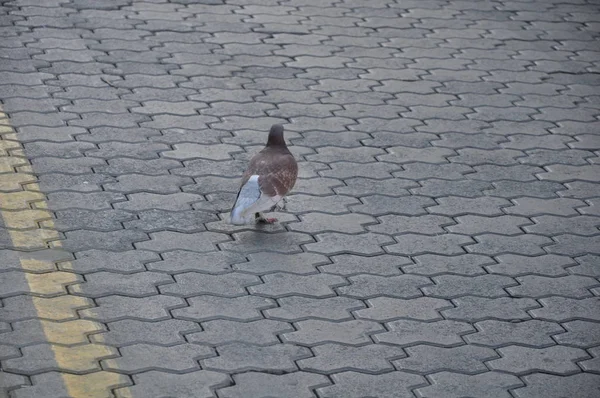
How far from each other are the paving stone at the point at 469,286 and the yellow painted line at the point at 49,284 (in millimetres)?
2108

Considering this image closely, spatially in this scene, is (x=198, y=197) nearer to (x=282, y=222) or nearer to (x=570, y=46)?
(x=282, y=222)

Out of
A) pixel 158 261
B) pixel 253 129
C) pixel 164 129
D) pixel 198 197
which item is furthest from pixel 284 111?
pixel 158 261

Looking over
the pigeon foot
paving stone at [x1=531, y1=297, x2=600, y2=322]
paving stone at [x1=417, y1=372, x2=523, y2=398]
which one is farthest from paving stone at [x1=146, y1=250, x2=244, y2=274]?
paving stone at [x1=531, y1=297, x2=600, y2=322]

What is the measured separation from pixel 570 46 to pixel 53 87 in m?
5.31

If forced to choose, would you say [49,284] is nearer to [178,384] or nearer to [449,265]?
[178,384]

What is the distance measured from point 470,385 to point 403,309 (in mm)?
870

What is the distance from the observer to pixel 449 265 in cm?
720

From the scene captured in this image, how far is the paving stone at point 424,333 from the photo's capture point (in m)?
6.29

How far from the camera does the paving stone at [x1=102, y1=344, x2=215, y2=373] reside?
5.80 metres

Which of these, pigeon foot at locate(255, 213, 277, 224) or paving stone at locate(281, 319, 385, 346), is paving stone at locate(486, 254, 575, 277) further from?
pigeon foot at locate(255, 213, 277, 224)

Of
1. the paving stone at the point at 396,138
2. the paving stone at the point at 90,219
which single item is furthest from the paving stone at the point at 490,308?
the paving stone at the point at 396,138

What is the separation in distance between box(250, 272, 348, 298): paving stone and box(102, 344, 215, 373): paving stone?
798 mm

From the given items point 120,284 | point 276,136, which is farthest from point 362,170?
point 120,284

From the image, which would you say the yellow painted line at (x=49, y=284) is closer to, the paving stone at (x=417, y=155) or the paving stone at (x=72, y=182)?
the paving stone at (x=72, y=182)
